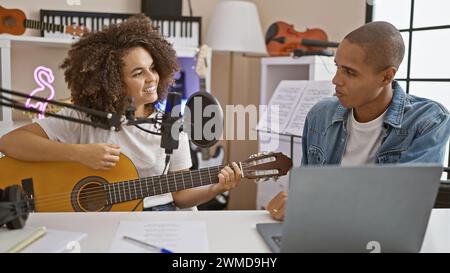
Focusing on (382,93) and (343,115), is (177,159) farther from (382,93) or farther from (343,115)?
(382,93)

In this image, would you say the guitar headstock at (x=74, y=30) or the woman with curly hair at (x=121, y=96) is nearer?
the woman with curly hair at (x=121, y=96)

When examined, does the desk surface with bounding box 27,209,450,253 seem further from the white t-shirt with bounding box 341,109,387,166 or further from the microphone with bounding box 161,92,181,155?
the white t-shirt with bounding box 341,109,387,166

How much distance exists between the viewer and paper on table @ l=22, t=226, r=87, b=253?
90 centimetres

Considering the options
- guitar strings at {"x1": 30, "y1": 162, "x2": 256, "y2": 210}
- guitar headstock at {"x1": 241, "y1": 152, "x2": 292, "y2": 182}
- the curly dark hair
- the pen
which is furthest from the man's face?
the pen

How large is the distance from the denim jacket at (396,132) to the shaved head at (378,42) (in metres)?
0.13

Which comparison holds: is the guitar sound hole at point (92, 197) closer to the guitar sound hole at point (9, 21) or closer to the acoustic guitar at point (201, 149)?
the acoustic guitar at point (201, 149)

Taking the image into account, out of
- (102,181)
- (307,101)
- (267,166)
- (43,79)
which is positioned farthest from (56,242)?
(43,79)

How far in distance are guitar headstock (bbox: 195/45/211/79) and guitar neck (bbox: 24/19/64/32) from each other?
865 millimetres

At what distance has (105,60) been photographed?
1.69 metres

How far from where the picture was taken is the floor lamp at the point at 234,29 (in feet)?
10.2

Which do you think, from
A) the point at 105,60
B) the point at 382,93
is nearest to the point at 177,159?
the point at 105,60

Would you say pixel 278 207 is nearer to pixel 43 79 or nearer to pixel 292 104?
pixel 292 104

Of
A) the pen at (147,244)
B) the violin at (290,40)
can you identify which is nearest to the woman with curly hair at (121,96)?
the pen at (147,244)
